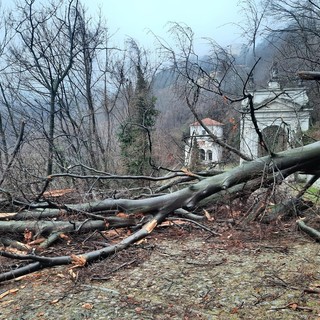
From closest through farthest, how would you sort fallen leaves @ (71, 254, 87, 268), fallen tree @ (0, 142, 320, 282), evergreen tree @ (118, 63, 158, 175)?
1. fallen leaves @ (71, 254, 87, 268)
2. fallen tree @ (0, 142, 320, 282)
3. evergreen tree @ (118, 63, 158, 175)

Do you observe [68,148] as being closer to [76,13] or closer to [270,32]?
[76,13]

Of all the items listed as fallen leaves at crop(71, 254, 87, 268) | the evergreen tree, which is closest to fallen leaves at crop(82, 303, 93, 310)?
fallen leaves at crop(71, 254, 87, 268)

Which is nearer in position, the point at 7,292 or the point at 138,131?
the point at 7,292

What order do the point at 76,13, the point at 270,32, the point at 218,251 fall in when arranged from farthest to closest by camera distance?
the point at 76,13, the point at 270,32, the point at 218,251

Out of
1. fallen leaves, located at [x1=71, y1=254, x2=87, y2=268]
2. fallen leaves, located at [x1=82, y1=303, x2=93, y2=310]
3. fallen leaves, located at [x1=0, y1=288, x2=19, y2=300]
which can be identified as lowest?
fallen leaves, located at [x1=0, y1=288, x2=19, y2=300]

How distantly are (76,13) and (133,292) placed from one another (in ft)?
37.7

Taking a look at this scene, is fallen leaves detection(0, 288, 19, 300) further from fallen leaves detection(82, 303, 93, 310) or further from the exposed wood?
the exposed wood

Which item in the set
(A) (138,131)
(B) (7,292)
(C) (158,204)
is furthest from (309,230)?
(A) (138,131)

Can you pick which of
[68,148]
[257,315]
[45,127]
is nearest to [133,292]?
[257,315]

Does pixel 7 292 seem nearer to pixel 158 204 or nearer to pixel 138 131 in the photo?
pixel 158 204

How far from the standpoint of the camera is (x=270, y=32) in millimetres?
10891

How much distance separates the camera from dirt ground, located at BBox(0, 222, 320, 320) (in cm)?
289

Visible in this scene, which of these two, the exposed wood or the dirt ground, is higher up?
the exposed wood

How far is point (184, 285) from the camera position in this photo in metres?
3.40
